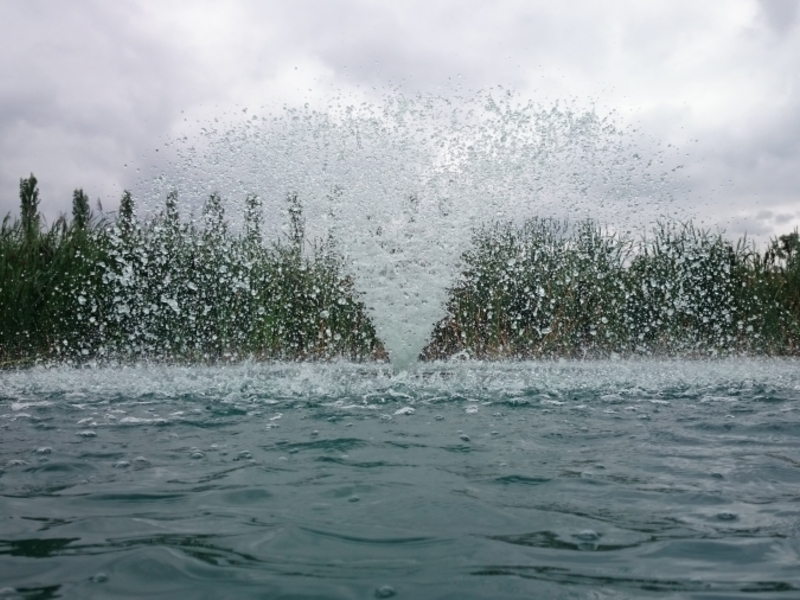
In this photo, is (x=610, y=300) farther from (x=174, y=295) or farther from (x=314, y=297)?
(x=174, y=295)

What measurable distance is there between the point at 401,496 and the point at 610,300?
8.17 metres

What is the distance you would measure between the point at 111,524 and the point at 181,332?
8422mm

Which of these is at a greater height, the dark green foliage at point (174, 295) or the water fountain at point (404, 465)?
the dark green foliage at point (174, 295)

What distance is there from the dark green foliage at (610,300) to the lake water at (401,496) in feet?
15.7

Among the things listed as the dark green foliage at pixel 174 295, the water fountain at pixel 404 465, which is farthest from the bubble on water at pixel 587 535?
the dark green foliage at pixel 174 295

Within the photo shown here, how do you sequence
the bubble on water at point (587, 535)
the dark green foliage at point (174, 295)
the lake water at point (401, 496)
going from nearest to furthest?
the lake water at point (401, 496), the bubble on water at point (587, 535), the dark green foliage at point (174, 295)

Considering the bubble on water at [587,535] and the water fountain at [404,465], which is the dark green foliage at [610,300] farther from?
the bubble on water at [587,535]

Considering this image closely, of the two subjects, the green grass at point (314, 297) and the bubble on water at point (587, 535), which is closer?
the bubble on water at point (587, 535)

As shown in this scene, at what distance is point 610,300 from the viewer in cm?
1055

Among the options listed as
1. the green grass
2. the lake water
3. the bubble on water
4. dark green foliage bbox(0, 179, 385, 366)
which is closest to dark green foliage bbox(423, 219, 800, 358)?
the green grass

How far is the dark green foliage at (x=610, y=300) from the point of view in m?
10.5

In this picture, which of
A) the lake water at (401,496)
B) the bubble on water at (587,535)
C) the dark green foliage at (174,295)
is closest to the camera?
the lake water at (401,496)

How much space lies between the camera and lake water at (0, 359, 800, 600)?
→ 2.11 m

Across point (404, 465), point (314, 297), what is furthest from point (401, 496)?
point (314, 297)
